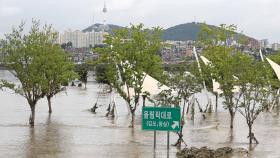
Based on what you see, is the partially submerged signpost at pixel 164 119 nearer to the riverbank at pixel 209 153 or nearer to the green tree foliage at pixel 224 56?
the riverbank at pixel 209 153

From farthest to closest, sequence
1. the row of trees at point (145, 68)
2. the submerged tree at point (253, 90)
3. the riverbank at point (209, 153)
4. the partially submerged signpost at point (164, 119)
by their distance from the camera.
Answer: the row of trees at point (145, 68) → the submerged tree at point (253, 90) → the riverbank at point (209, 153) → the partially submerged signpost at point (164, 119)

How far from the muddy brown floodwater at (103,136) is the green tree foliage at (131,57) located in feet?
9.11

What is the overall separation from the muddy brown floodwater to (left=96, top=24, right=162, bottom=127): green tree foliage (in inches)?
109

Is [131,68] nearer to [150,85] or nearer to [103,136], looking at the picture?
[150,85]

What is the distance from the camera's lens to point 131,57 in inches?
1409

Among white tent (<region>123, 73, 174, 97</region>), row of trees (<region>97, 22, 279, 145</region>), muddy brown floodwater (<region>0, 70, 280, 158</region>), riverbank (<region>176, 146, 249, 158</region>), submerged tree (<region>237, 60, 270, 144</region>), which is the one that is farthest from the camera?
white tent (<region>123, 73, 174, 97</region>)

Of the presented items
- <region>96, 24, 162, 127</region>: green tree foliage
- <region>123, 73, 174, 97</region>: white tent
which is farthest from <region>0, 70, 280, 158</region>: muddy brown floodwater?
<region>96, 24, 162, 127</region>: green tree foliage

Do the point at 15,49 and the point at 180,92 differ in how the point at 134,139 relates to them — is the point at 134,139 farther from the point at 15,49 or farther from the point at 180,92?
the point at 15,49

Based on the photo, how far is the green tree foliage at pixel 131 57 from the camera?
35688 mm

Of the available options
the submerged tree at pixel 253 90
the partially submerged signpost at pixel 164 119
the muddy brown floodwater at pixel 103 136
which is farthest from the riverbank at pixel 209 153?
the partially submerged signpost at pixel 164 119

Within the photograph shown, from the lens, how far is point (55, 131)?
33.2 m

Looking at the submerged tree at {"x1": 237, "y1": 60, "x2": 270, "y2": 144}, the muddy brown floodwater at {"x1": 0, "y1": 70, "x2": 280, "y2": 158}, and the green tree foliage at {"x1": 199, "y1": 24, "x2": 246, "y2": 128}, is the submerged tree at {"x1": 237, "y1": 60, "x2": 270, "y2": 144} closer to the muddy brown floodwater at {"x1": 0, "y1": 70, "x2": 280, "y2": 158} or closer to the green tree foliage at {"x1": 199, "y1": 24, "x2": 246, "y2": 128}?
the muddy brown floodwater at {"x1": 0, "y1": 70, "x2": 280, "y2": 158}

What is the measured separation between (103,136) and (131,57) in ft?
21.3

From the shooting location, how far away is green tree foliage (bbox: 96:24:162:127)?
35688 mm
